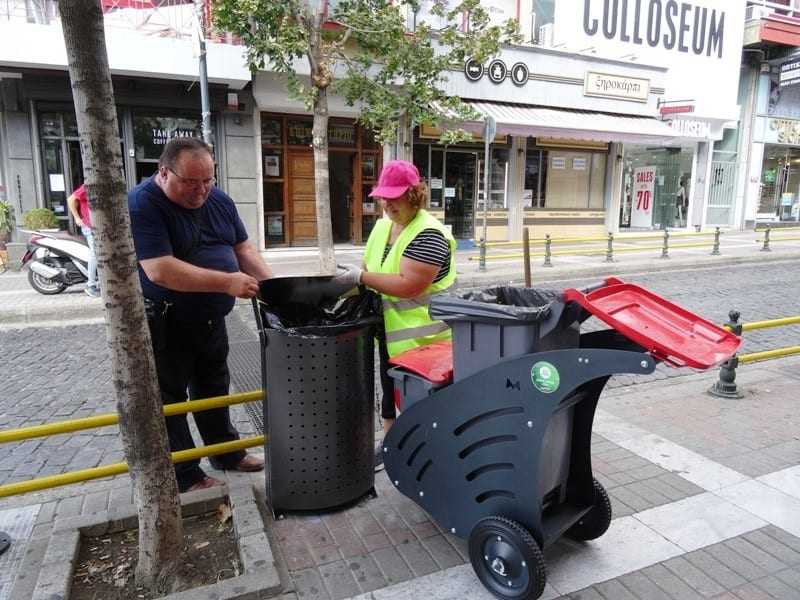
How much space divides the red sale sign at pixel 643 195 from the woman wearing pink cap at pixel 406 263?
20802mm

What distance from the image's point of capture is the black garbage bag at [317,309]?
301cm

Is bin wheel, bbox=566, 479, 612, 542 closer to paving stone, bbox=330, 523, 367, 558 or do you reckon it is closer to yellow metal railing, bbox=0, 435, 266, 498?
paving stone, bbox=330, 523, 367, 558

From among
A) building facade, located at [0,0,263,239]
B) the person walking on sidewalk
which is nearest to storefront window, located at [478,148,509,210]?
building facade, located at [0,0,263,239]

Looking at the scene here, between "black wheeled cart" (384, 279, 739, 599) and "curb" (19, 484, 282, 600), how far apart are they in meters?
0.74

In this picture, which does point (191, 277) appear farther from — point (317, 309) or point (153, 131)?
point (153, 131)

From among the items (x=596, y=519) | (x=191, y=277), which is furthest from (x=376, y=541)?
(x=191, y=277)

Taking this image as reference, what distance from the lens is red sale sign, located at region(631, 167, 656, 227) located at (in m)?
21.8

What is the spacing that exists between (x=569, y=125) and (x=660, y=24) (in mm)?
6395

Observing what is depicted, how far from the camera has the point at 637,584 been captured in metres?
2.70

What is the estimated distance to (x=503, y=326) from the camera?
2.45m

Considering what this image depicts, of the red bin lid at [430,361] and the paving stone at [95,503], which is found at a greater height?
Result: the red bin lid at [430,361]

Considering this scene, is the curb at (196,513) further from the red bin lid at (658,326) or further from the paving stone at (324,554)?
the red bin lid at (658,326)

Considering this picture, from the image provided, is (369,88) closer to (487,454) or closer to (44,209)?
(44,209)

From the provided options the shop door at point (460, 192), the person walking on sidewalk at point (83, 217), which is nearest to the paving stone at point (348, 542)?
the person walking on sidewalk at point (83, 217)
